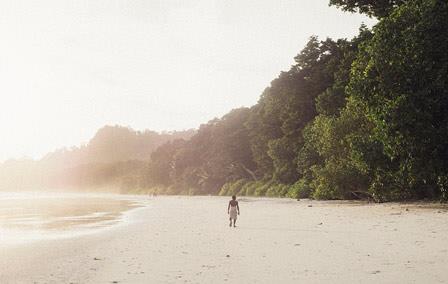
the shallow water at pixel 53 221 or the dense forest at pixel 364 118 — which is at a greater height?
the dense forest at pixel 364 118

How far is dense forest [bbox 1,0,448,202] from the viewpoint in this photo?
2123 centimetres

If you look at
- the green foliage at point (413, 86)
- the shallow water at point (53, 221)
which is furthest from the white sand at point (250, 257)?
the green foliage at point (413, 86)

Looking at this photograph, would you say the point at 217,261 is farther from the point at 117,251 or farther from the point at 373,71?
the point at 373,71

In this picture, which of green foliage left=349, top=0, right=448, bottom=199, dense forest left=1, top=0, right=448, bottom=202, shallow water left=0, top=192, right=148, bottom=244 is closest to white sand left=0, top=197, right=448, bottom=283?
shallow water left=0, top=192, right=148, bottom=244

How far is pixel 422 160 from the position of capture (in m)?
22.5

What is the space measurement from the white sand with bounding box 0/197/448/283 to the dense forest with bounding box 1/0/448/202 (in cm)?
525

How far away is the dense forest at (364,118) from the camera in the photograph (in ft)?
69.7

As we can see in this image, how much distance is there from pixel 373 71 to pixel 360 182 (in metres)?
15.2

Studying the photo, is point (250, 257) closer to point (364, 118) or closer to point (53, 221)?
point (53, 221)

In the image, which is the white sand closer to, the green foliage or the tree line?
the green foliage

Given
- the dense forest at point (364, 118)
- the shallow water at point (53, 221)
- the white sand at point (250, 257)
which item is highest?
the dense forest at point (364, 118)

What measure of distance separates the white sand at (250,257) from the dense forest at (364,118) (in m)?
5.25

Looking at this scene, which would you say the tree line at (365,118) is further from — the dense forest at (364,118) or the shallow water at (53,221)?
the shallow water at (53,221)

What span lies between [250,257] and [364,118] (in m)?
26.1
